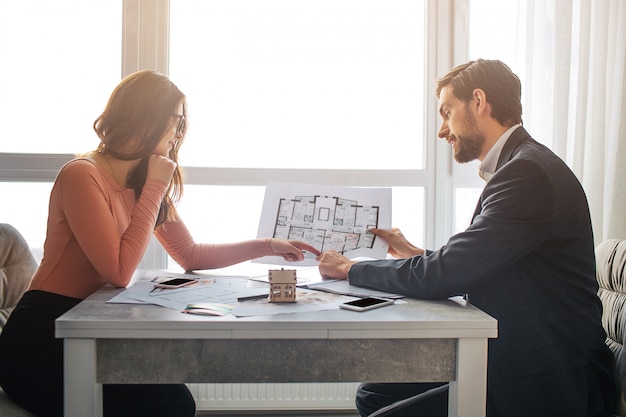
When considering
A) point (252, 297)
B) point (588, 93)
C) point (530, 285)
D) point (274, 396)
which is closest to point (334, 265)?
point (252, 297)

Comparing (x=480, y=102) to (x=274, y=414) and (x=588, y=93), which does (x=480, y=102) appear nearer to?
(x=588, y=93)

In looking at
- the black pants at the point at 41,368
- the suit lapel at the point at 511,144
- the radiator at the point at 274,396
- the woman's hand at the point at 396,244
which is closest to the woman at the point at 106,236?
the black pants at the point at 41,368

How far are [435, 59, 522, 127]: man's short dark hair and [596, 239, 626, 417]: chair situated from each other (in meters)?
0.44

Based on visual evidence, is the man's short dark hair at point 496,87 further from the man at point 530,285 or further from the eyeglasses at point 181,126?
the eyeglasses at point 181,126

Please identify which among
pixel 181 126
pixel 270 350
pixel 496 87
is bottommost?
pixel 270 350

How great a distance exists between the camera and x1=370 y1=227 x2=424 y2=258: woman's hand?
178cm

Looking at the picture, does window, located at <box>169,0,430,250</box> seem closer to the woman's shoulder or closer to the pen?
the woman's shoulder

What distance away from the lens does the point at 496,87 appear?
5.70 ft

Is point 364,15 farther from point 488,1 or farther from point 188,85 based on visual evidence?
point 188,85

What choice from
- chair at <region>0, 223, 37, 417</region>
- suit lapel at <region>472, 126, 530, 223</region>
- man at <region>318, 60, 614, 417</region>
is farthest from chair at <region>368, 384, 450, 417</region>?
chair at <region>0, 223, 37, 417</region>

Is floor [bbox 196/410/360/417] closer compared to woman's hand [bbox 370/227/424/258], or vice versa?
woman's hand [bbox 370/227/424/258]

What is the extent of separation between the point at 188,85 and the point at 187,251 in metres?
0.92

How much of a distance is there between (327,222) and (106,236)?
0.62m

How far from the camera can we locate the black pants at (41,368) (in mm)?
1395
